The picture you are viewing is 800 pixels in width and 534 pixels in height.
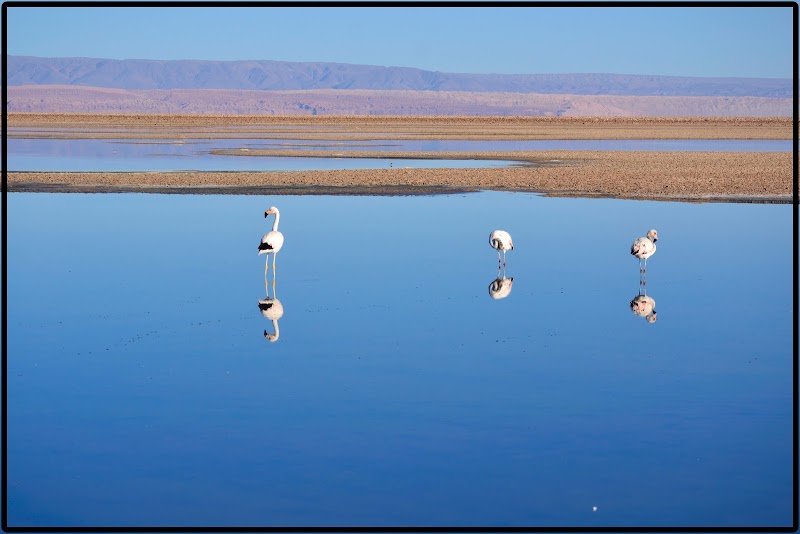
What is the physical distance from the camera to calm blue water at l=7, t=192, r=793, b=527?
25.5 feet

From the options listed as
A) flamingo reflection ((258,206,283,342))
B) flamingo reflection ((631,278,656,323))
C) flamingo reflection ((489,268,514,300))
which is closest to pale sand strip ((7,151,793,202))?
flamingo reflection ((489,268,514,300))

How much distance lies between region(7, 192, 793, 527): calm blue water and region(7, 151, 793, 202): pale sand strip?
10.4m

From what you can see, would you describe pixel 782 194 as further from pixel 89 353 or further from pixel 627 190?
pixel 89 353

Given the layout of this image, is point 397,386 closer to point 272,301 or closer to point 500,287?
→ point 272,301

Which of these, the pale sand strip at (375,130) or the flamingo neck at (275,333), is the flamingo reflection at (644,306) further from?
the pale sand strip at (375,130)

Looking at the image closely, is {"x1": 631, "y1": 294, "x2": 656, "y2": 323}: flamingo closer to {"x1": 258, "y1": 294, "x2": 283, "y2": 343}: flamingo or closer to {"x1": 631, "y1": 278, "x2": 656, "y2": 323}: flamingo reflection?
{"x1": 631, "y1": 278, "x2": 656, "y2": 323}: flamingo reflection

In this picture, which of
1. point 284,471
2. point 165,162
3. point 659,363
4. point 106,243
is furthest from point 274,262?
point 165,162

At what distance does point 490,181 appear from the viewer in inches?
1324

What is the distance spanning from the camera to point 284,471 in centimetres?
822

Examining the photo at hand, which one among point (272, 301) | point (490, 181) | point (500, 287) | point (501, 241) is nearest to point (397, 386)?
point (272, 301)

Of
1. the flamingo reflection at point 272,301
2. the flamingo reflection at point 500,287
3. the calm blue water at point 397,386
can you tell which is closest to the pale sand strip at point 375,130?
the flamingo reflection at point 272,301

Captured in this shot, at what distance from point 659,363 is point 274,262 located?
6845 millimetres

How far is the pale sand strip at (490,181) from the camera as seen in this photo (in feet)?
99.1

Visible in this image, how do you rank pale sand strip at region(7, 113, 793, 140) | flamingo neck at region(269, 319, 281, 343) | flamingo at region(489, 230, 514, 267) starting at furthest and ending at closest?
pale sand strip at region(7, 113, 793, 140) → flamingo at region(489, 230, 514, 267) → flamingo neck at region(269, 319, 281, 343)
